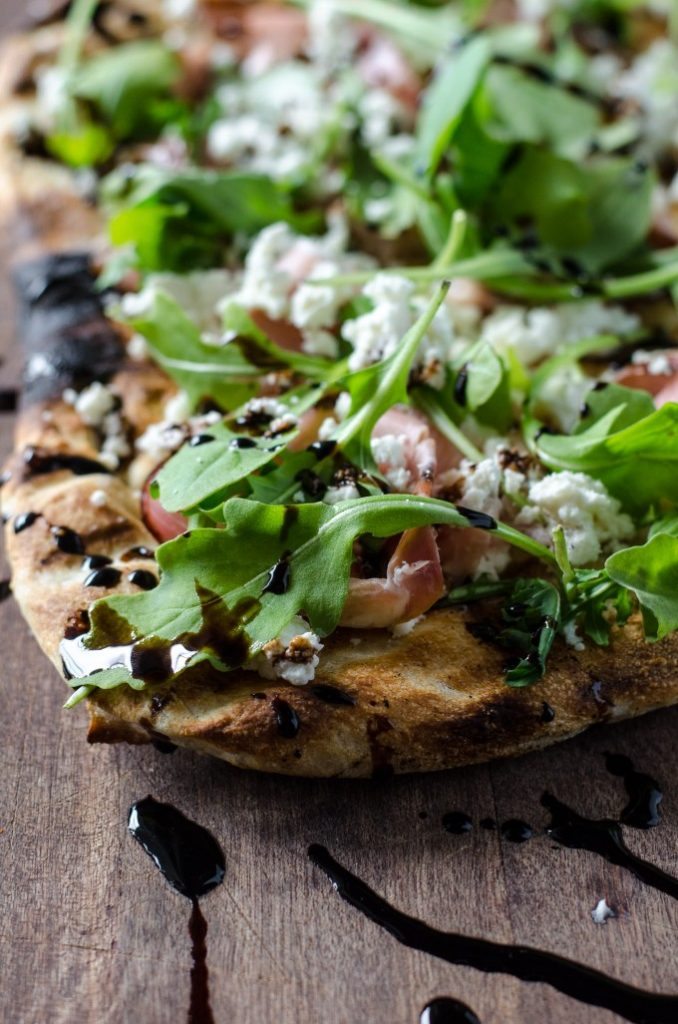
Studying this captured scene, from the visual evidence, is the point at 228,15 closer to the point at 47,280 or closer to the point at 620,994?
the point at 47,280

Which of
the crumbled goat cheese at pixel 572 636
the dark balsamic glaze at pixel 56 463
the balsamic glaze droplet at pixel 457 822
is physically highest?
the crumbled goat cheese at pixel 572 636

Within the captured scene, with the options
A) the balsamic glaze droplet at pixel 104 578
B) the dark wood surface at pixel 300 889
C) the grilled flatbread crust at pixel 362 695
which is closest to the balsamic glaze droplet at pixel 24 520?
the grilled flatbread crust at pixel 362 695

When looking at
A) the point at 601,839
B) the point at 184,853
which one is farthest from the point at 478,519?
the point at 184,853

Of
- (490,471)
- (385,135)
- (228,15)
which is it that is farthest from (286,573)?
(228,15)

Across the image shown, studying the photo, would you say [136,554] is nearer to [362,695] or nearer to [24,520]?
[24,520]

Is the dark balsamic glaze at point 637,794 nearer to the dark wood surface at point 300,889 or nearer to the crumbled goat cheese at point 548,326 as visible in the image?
the dark wood surface at point 300,889

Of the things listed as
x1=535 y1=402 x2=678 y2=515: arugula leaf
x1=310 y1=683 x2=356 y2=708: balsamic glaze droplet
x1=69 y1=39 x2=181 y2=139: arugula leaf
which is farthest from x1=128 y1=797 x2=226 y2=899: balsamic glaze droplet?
x1=69 y1=39 x2=181 y2=139: arugula leaf
